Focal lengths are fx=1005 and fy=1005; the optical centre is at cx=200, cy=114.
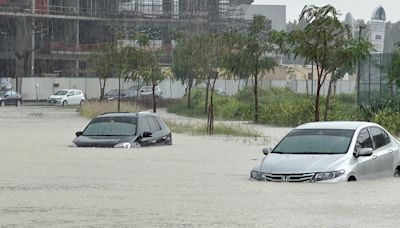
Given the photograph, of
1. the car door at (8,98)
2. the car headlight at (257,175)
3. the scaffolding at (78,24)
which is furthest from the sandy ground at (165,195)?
the scaffolding at (78,24)

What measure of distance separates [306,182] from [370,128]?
2863 millimetres

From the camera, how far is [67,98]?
81.3 metres

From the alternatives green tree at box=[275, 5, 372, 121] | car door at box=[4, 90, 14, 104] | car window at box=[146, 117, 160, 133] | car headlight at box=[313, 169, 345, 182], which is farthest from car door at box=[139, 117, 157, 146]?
car door at box=[4, 90, 14, 104]

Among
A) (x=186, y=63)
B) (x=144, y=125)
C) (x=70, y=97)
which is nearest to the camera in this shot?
(x=144, y=125)

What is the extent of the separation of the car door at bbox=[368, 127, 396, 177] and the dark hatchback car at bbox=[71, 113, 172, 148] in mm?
8918

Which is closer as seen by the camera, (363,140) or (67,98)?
(363,140)

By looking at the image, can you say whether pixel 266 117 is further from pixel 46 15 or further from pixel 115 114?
pixel 46 15

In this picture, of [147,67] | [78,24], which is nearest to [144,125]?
[147,67]

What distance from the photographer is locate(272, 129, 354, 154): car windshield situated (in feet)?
59.2

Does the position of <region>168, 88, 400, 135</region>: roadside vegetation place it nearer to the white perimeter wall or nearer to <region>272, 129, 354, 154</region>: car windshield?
<region>272, 129, 354, 154</region>: car windshield

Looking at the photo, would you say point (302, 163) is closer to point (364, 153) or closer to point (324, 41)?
point (364, 153)

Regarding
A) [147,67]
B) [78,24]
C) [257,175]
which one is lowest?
[147,67]

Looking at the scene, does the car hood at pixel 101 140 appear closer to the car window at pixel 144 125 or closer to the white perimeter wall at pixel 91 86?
the car window at pixel 144 125

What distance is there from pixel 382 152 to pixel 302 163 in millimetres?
2208
